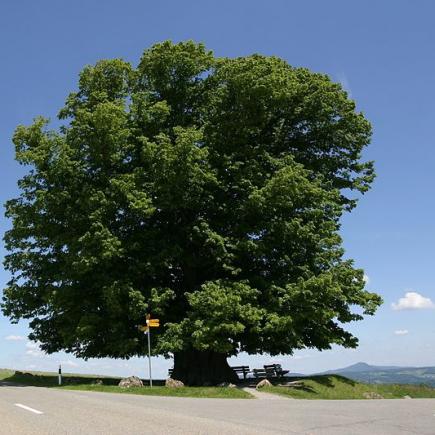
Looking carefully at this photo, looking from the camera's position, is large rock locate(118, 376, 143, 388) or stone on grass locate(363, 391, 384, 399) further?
stone on grass locate(363, 391, 384, 399)

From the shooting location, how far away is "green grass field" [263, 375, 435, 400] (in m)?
22.8

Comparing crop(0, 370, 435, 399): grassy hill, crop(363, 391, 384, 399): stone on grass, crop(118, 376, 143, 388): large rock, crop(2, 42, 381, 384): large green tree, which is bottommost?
crop(363, 391, 384, 399): stone on grass

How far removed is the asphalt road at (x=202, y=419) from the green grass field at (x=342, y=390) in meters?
7.43

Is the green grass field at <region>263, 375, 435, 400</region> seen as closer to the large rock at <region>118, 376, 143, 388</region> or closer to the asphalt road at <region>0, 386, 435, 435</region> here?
the large rock at <region>118, 376, 143, 388</region>

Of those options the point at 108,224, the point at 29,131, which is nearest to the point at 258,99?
the point at 108,224

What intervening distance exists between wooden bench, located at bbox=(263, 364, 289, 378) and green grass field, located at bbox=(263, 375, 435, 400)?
2.62m

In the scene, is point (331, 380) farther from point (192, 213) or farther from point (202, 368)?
point (192, 213)

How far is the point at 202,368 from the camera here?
27.9 meters

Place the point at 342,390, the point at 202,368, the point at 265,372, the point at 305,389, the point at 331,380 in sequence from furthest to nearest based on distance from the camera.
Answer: the point at 265,372 < the point at 202,368 < the point at 331,380 < the point at 342,390 < the point at 305,389

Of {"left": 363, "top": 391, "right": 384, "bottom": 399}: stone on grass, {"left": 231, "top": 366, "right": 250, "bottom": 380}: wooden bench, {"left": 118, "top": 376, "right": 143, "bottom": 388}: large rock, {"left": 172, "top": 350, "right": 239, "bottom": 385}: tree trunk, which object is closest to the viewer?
{"left": 118, "top": 376, "right": 143, "bottom": 388}: large rock

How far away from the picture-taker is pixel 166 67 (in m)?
28.6

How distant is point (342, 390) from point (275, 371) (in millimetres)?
4469

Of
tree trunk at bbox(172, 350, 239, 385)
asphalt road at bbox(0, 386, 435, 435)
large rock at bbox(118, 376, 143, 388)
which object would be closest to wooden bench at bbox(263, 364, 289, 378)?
tree trunk at bbox(172, 350, 239, 385)

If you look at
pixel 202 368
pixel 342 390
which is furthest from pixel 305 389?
pixel 202 368
